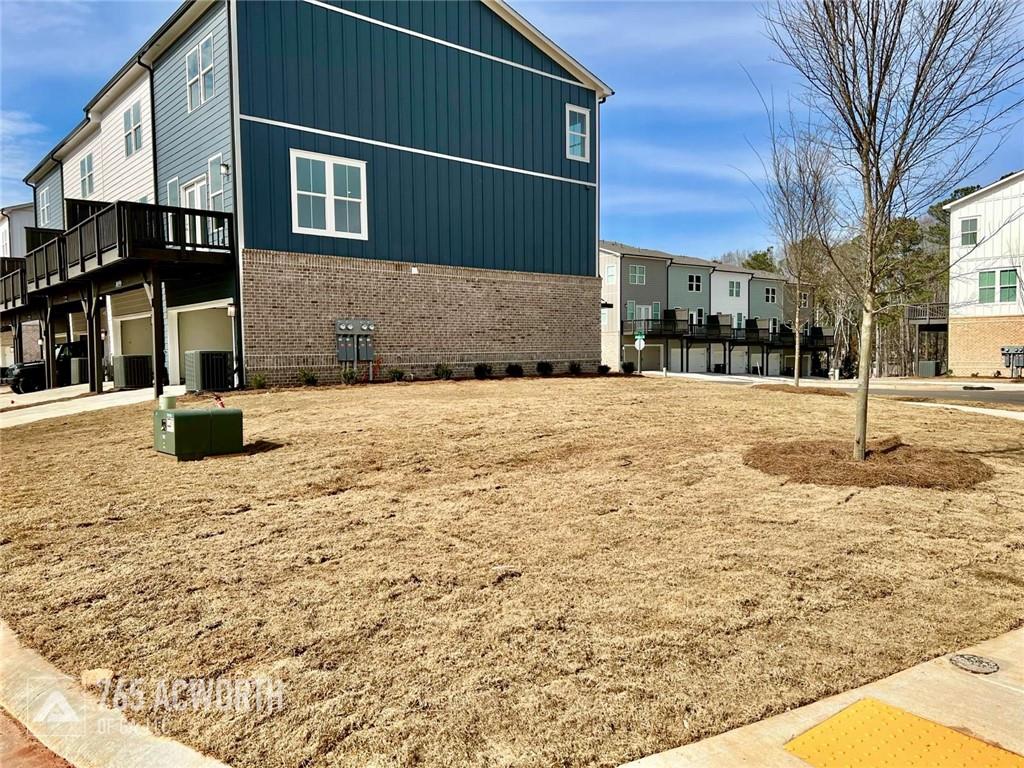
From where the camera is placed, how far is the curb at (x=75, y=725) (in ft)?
7.99

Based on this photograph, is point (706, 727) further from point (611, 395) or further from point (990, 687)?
point (611, 395)

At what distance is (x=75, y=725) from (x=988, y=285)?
3628cm

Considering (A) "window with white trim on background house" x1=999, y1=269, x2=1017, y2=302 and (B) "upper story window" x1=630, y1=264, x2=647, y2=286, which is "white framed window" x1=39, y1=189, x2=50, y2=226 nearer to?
(B) "upper story window" x1=630, y1=264, x2=647, y2=286

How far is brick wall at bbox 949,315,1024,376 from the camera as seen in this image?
28.7m

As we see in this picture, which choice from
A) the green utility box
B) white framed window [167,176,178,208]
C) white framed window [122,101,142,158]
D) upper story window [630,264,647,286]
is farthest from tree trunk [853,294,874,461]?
upper story window [630,264,647,286]

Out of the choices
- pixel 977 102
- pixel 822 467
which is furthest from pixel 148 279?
pixel 977 102

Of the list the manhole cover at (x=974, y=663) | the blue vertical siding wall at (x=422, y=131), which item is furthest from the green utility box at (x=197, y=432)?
the blue vertical siding wall at (x=422, y=131)

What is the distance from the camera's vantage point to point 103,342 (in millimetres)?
22797

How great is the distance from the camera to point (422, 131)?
61.0ft

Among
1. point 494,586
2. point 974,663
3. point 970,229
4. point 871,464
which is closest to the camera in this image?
point 974,663

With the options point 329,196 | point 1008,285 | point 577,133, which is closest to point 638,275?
point 1008,285

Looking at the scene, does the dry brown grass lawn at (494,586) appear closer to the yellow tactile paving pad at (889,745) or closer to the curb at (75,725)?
the curb at (75,725)

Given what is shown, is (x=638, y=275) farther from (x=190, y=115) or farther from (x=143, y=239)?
(x=143, y=239)

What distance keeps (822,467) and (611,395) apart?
6.56 metres
